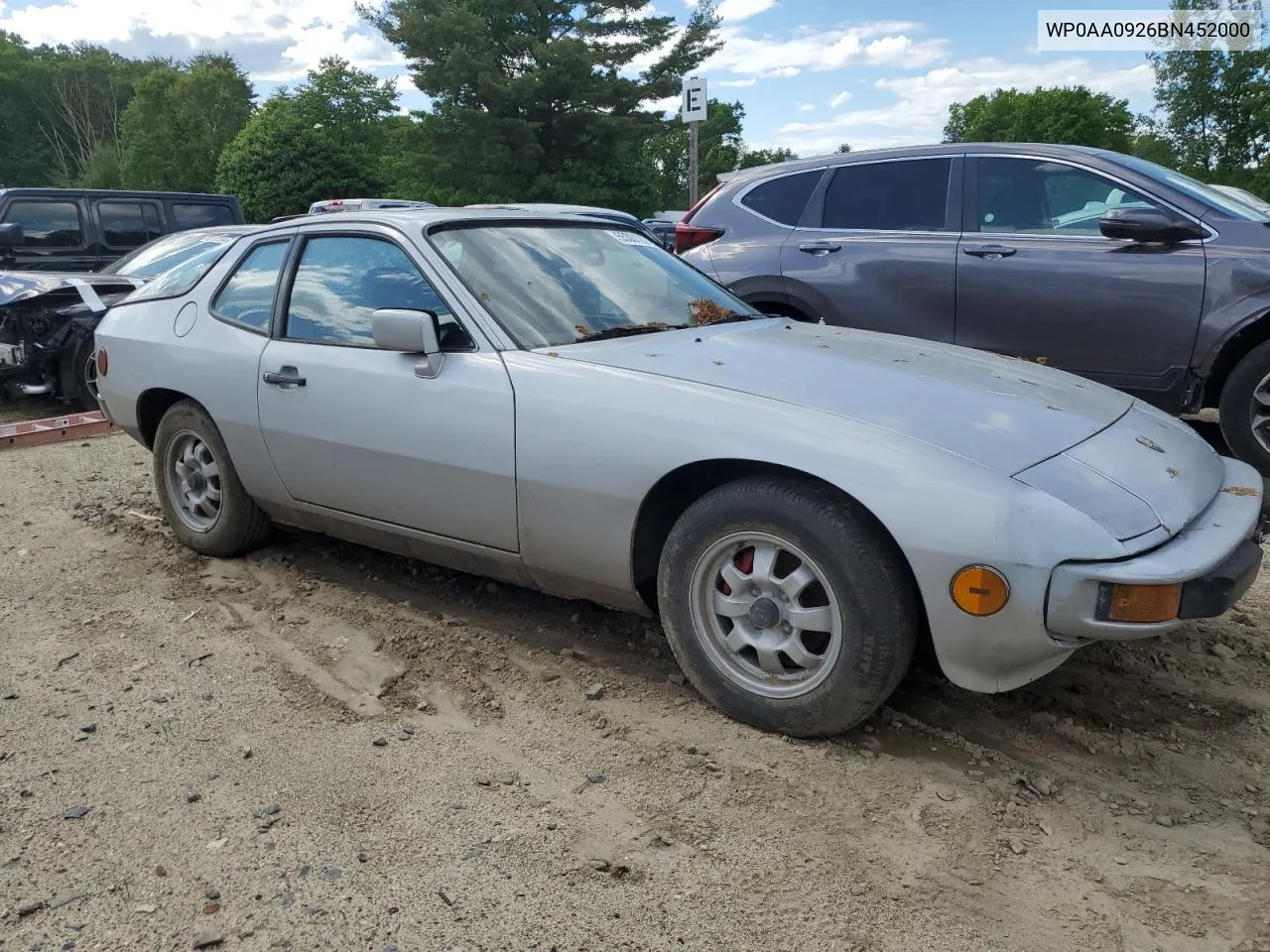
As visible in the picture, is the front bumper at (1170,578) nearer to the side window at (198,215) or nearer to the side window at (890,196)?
the side window at (890,196)

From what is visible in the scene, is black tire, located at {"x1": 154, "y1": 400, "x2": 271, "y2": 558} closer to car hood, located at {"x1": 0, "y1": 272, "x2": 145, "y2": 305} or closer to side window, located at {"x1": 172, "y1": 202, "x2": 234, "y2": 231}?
car hood, located at {"x1": 0, "y1": 272, "x2": 145, "y2": 305}

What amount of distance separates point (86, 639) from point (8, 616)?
506 mm

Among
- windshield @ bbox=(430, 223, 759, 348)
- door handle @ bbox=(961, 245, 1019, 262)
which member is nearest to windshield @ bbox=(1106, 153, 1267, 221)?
door handle @ bbox=(961, 245, 1019, 262)

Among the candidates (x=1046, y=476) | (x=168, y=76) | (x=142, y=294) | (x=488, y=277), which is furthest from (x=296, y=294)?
(x=168, y=76)

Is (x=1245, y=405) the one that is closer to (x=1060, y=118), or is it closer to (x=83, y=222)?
(x=83, y=222)

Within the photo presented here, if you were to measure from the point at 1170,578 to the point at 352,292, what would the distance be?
2.93 metres

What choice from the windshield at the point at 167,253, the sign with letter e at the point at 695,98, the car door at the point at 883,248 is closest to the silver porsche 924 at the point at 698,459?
the car door at the point at 883,248

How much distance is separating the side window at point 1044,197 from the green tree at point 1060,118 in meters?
58.6

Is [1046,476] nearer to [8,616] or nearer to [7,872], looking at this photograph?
[7,872]

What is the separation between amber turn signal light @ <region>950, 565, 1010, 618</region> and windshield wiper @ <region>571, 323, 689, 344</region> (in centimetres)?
152

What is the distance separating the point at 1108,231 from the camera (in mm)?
5320

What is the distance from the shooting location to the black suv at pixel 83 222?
1030 centimetres

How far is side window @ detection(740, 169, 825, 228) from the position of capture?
644 centimetres

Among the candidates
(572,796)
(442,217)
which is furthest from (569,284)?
(572,796)
